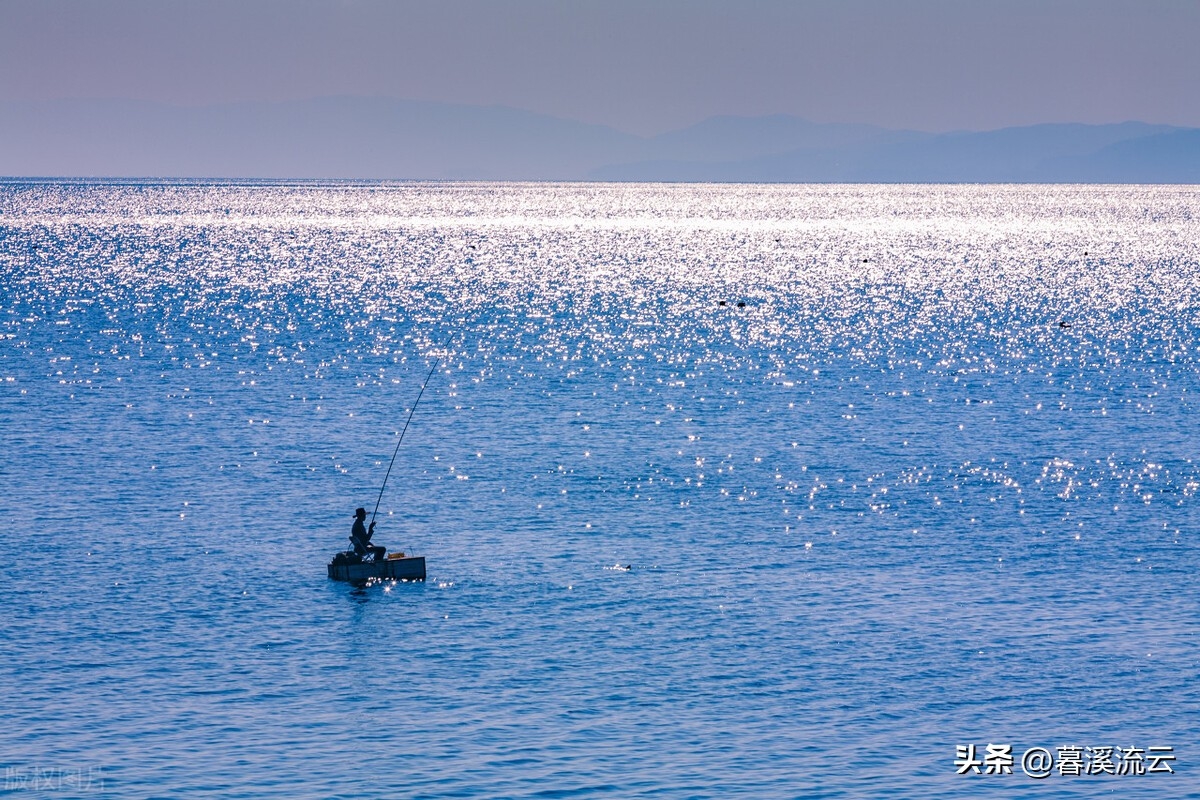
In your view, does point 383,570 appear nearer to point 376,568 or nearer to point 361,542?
point 376,568

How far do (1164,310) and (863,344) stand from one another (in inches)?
1475

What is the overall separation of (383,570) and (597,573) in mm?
6329

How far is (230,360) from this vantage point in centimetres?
9738

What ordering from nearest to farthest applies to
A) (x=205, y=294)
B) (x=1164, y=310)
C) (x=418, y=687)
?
1. (x=418, y=687)
2. (x=1164, y=310)
3. (x=205, y=294)

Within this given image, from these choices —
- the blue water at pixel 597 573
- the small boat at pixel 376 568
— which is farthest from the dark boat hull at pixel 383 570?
the blue water at pixel 597 573

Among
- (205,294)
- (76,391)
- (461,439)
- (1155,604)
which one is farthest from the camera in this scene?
(205,294)

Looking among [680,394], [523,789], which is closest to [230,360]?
[680,394]

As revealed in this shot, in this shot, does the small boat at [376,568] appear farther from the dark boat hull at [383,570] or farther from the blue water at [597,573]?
the blue water at [597,573]

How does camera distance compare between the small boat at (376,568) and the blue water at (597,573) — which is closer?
the blue water at (597,573)

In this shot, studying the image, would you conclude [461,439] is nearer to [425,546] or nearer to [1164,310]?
[425,546]

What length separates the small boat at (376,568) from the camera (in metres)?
44.3

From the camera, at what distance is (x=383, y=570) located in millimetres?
44500

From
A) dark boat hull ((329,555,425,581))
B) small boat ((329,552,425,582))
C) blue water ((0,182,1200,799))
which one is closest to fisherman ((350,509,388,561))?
small boat ((329,552,425,582))

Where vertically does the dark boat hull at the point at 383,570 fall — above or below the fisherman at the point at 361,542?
below
